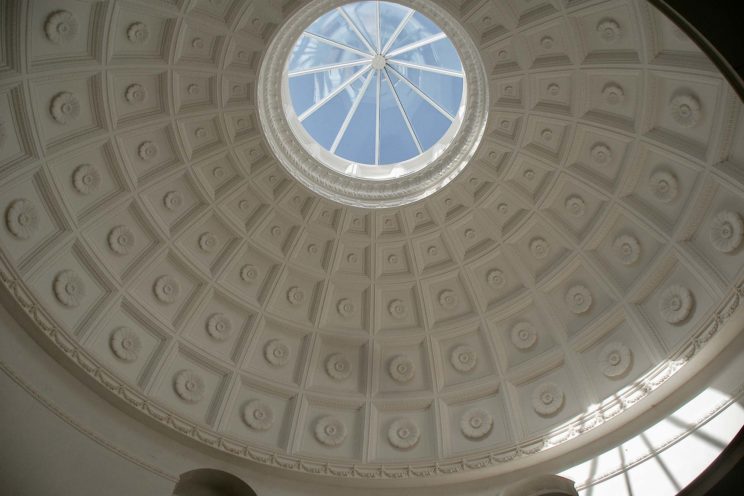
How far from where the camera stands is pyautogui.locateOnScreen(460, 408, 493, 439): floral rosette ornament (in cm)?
1971

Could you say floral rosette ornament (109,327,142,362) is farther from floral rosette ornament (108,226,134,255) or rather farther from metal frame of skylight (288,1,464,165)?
metal frame of skylight (288,1,464,165)

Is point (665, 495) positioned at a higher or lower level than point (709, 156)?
lower

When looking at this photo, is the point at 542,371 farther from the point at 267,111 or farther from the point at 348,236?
the point at 267,111

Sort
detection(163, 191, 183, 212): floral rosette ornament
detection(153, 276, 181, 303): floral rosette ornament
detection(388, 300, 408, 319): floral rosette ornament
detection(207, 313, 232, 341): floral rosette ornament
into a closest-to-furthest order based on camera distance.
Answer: detection(153, 276, 181, 303): floral rosette ornament → detection(163, 191, 183, 212): floral rosette ornament → detection(207, 313, 232, 341): floral rosette ornament → detection(388, 300, 408, 319): floral rosette ornament

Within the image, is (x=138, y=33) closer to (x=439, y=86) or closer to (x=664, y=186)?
(x=439, y=86)

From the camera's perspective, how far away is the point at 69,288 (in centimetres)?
1775

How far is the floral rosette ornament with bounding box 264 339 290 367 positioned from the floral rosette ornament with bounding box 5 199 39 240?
816cm

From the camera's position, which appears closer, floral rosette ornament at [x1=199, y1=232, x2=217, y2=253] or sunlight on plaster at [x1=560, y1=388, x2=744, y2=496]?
sunlight on plaster at [x1=560, y1=388, x2=744, y2=496]

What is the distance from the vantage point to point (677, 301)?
17.6m

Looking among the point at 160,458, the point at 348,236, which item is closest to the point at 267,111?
the point at 348,236

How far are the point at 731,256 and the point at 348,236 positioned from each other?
39.7 ft

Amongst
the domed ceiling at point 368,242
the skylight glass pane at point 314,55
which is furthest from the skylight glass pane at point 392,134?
the domed ceiling at point 368,242

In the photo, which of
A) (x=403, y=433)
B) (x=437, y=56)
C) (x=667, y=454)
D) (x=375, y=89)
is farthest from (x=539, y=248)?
(x=375, y=89)

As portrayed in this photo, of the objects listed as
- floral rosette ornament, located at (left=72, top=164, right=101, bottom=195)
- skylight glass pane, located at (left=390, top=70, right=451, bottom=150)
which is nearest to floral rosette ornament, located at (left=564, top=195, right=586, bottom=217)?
skylight glass pane, located at (left=390, top=70, right=451, bottom=150)
